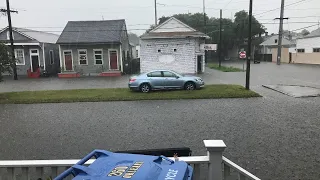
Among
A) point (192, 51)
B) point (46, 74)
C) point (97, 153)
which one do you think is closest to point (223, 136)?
point (97, 153)

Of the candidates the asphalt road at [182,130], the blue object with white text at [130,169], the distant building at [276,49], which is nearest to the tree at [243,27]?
the distant building at [276,49]

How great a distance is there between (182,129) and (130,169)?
6.68m

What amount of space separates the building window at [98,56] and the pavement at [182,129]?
737 inches

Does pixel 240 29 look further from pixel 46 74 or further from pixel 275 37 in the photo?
pixel 46 74

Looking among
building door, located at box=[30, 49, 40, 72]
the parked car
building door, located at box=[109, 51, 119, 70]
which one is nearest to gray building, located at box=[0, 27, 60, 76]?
building door, located at box=[30, 49, 40, 72]

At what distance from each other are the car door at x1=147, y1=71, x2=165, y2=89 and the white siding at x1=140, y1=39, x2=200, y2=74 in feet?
44.0

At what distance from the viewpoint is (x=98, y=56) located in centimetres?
3259

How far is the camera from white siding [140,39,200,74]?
30438 mm

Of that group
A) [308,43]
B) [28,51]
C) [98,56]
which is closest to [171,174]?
[98,56]

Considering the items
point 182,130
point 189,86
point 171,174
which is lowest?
point 182,130

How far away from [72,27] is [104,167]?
1338 inches

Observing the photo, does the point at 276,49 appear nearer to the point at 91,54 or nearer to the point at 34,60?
the point at 91,54

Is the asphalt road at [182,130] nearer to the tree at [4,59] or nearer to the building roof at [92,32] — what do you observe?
the tree at [4,59]

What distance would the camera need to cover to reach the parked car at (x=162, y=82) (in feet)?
56.9
